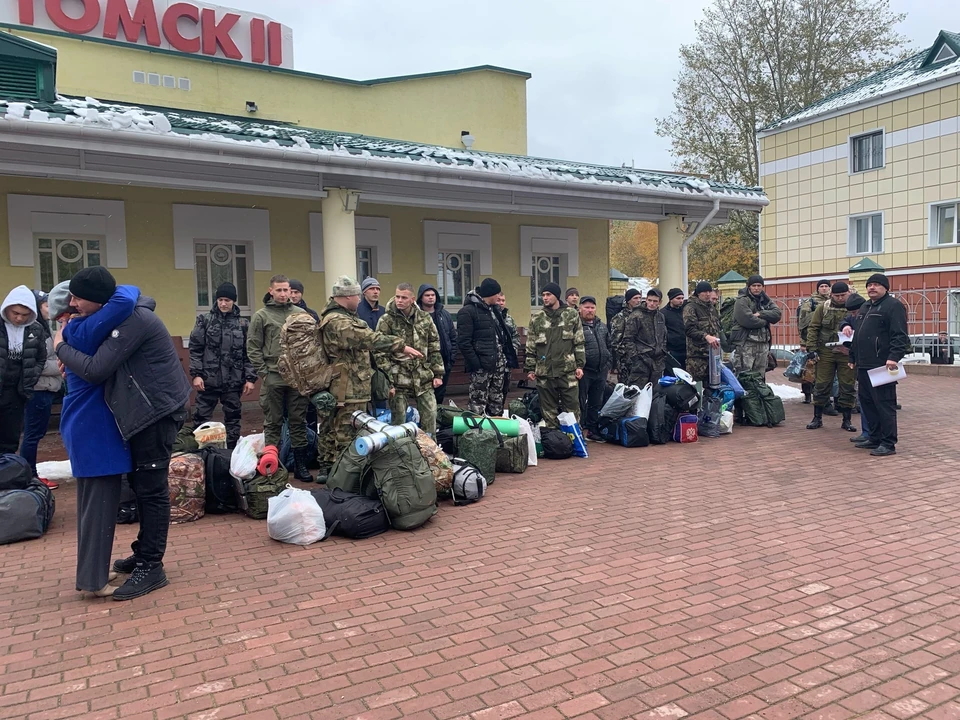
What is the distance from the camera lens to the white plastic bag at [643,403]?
890 cm

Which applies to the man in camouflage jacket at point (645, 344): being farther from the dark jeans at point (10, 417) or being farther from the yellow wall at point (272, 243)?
the dark jeans at point (10, 417)

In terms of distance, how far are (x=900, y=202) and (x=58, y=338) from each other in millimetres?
24176

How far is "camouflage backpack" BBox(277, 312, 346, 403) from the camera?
6176 mm

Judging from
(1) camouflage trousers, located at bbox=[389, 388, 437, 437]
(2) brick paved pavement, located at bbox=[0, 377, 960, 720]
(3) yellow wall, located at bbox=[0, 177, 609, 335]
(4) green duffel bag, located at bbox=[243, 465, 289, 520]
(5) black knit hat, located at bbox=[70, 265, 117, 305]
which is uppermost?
(3) yellow wall, located at bbox=[0, 177, 609, 335]

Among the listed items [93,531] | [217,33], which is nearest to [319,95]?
[217,33]

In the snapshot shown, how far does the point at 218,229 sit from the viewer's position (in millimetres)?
10242

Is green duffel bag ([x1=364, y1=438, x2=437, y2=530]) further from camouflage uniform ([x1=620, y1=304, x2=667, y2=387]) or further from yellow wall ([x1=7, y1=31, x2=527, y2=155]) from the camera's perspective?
yellow wall ([x1=7, y1=31, x2=527, y2=155])

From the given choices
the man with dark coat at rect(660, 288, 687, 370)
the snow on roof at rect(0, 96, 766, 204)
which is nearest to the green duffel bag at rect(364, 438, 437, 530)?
the snow on roof at rect(0, 96, 766, 204)

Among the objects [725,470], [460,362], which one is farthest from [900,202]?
[725,470]

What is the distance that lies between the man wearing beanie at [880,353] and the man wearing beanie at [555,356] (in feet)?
10.3

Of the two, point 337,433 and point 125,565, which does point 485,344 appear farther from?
point 125,565

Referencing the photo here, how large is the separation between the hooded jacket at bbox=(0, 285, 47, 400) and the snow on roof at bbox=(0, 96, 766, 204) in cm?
219

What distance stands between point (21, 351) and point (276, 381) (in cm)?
206

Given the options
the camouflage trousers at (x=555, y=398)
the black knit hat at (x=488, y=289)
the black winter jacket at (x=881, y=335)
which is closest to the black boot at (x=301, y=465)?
the black knit hat at (x=488, y=289)
